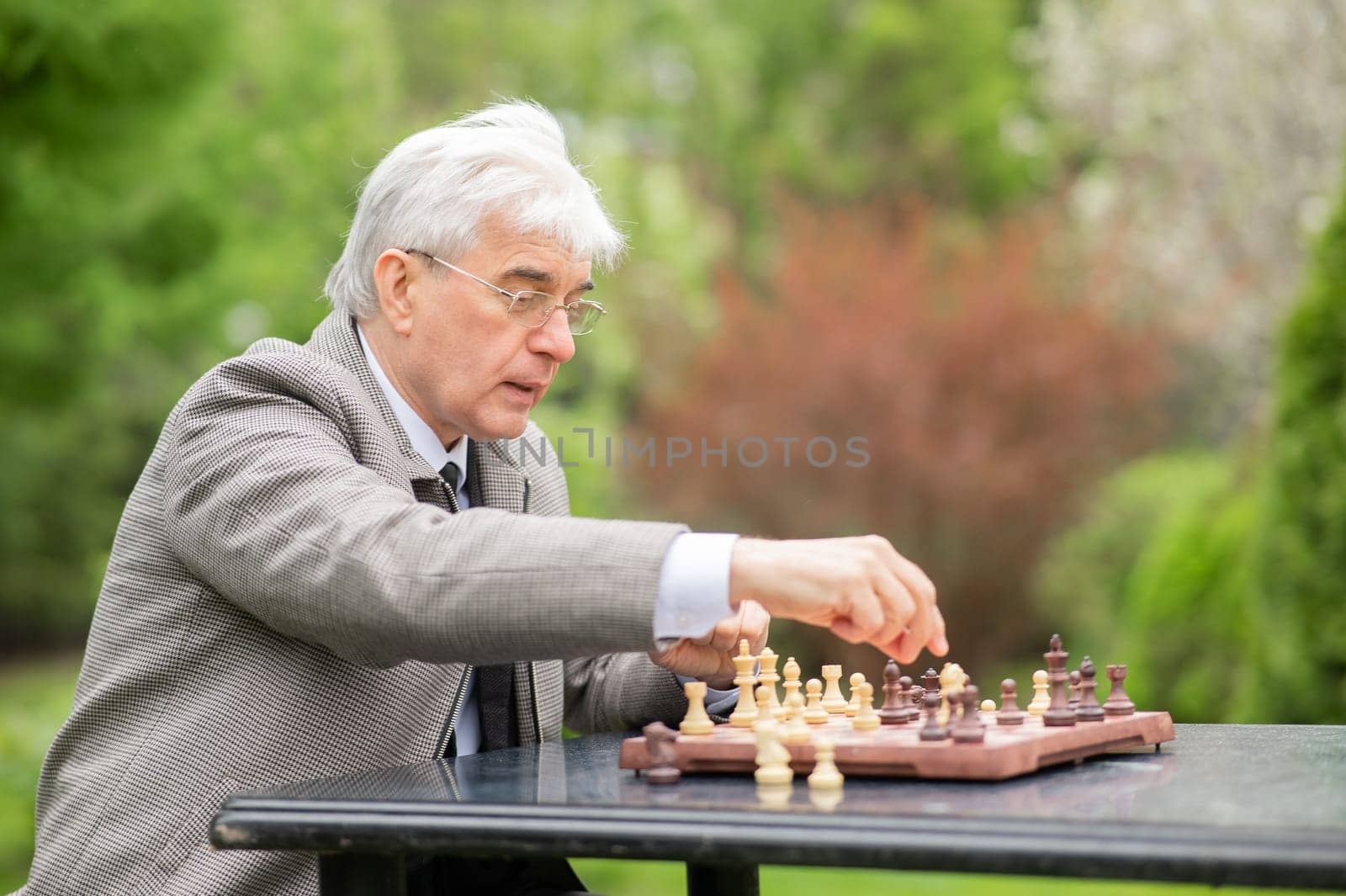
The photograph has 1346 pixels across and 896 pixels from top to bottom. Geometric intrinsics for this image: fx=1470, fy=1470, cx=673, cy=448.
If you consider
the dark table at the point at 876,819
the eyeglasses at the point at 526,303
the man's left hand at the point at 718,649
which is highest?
the eyeglasses at the point at 526,303

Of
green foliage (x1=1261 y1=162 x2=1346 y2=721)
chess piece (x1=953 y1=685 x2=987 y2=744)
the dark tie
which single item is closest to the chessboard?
chess piece (x1=953 y1=685 x2=987 y2=744)

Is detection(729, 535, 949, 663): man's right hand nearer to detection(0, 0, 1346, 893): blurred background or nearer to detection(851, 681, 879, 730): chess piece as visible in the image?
detection(851, 681, 879, 730): chess piece

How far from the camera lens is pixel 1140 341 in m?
11.6

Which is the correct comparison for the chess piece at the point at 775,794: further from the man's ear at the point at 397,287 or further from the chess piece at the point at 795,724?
the man's ear at the point at 397,287

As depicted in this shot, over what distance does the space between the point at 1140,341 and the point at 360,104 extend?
621cm

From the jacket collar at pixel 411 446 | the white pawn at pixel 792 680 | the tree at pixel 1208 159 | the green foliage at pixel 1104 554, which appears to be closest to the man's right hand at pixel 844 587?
the white pawn at pixel 792 680

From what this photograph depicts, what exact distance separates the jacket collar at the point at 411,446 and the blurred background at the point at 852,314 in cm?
295

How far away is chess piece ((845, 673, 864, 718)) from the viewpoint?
208 cm

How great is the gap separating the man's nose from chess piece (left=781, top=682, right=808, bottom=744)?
0.75 metres

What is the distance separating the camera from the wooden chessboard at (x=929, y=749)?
1.69 metres

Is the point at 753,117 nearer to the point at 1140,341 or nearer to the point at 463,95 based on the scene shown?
the point at 463,95

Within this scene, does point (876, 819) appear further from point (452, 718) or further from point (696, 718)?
point (452, 718)

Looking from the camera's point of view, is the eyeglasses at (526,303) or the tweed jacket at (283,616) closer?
the tweed jacket at (283,616)

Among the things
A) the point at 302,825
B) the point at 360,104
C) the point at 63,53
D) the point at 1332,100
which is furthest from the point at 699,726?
the point at 1332,100
